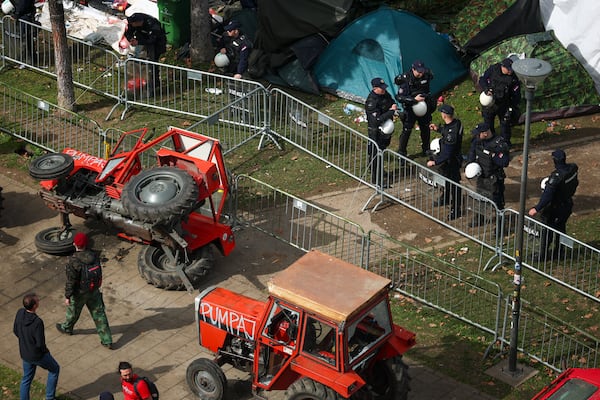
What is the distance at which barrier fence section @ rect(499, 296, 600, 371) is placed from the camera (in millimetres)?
13945

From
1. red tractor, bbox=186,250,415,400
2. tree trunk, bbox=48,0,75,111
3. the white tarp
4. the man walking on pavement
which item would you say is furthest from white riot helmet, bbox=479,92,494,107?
the man walking on pavement

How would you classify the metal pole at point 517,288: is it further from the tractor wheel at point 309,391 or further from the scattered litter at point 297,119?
the scattered litter at point 297,119

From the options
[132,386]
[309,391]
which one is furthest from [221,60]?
[309,391]

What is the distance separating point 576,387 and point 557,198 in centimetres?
456

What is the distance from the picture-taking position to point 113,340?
47.7 ft

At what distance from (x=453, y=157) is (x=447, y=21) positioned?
598cm

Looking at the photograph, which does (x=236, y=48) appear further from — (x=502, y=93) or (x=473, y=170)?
(x=473, y=170)

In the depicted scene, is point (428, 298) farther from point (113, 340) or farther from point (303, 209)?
point (113, 340)

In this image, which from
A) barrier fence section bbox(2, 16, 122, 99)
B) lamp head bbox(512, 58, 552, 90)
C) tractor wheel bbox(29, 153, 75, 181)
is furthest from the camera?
barrier fence section bbox(2, 16, 122, 99)

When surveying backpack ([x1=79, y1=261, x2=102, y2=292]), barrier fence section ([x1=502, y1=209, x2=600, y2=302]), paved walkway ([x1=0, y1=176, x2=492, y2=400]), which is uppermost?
backpack ([x1=79, y1=261, x2=102, y2=292])

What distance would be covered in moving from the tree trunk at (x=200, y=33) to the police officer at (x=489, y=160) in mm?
7200

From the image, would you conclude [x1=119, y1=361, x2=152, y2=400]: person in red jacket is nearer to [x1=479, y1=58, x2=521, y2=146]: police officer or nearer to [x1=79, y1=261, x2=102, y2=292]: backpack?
[x1=79, y1=261, x2=102, y2=292]: backpack

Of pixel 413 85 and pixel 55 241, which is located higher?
pixel 413 85

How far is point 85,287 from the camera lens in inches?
541
